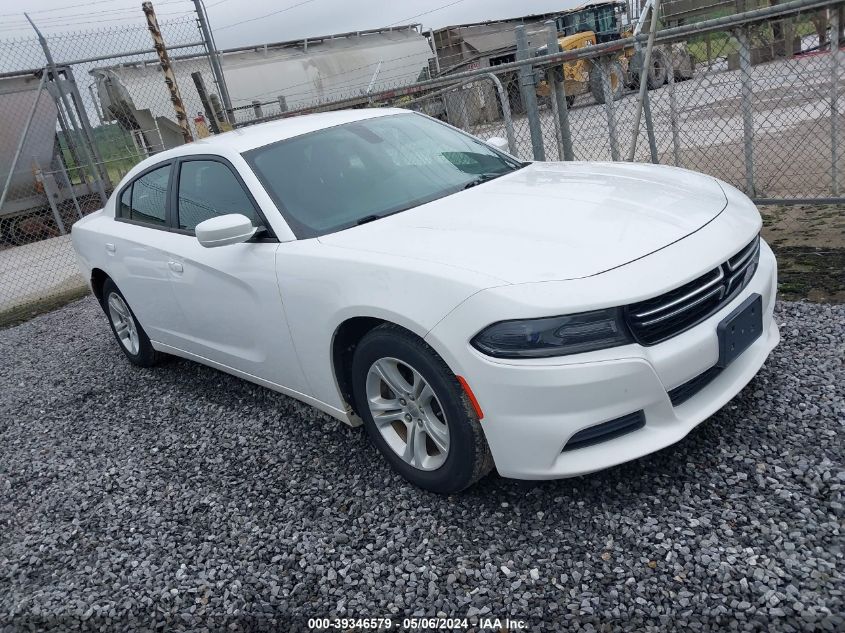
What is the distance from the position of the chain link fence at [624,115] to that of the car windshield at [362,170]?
223 cm

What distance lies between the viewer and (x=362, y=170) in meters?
3.49

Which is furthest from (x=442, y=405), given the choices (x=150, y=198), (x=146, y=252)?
(x=150, y=198)

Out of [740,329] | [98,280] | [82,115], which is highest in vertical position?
[82,115]

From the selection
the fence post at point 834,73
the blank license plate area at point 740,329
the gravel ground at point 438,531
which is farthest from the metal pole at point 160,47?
the blank license plate area at point 740,329

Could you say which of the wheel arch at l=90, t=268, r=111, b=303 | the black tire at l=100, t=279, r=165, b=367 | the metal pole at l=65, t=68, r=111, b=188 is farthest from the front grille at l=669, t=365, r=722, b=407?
the metal pole at l=65, t=68, r=111, b=188

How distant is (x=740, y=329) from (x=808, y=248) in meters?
2.64

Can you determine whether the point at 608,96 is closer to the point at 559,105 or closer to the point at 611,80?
the point at 611,80

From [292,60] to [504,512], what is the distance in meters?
19.6

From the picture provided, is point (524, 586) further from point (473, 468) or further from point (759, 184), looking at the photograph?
point (759, 184)

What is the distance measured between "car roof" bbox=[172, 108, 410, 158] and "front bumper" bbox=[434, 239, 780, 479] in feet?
6.21

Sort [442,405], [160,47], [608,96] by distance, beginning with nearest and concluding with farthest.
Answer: [442,405] → [608,96] → [160,47]

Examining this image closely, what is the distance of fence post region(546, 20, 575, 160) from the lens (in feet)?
19.8

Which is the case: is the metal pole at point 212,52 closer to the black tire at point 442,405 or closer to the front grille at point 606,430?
the black tire at point 442,405

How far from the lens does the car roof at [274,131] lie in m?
3.65
